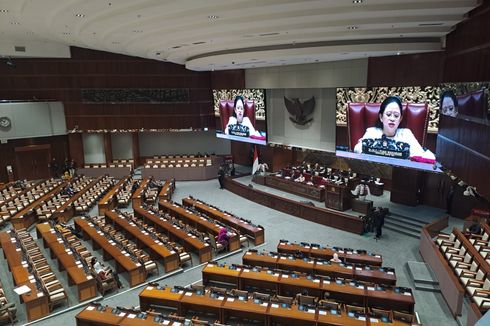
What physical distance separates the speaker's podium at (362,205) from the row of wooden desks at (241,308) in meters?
7.01

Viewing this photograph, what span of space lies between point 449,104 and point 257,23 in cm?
566

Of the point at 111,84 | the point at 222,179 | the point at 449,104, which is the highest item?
the point at 111,84

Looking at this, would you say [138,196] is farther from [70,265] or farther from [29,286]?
[29,286]

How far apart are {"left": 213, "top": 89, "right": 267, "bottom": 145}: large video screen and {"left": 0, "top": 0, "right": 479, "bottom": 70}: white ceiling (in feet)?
18.0

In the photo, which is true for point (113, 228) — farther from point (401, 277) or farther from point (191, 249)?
point (401, 277)

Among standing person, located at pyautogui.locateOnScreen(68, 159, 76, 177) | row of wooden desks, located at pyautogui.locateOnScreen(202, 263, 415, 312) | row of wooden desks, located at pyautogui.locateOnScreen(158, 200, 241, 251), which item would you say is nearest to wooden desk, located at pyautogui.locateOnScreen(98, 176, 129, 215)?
row of wooden desks, located at pyautogui.locateOnScreen(158, 200, 241, 251)

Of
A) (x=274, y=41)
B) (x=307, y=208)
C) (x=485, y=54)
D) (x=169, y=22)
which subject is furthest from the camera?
(x=307, y=208)

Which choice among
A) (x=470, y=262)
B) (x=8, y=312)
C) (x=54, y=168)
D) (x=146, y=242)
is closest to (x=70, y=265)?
(x=8, y=312)

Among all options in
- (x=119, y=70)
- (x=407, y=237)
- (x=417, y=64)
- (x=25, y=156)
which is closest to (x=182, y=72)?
(x=119, y=70)

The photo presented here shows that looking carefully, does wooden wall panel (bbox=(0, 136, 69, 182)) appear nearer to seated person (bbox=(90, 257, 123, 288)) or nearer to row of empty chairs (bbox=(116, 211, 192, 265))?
row of empty chairs (bbox=(116, 211, 192, 265))

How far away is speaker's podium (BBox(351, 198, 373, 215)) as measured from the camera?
1378 centimetres

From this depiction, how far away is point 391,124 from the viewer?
44.2 feet

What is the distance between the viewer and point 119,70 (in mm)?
22016

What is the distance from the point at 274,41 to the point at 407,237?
839 cm
